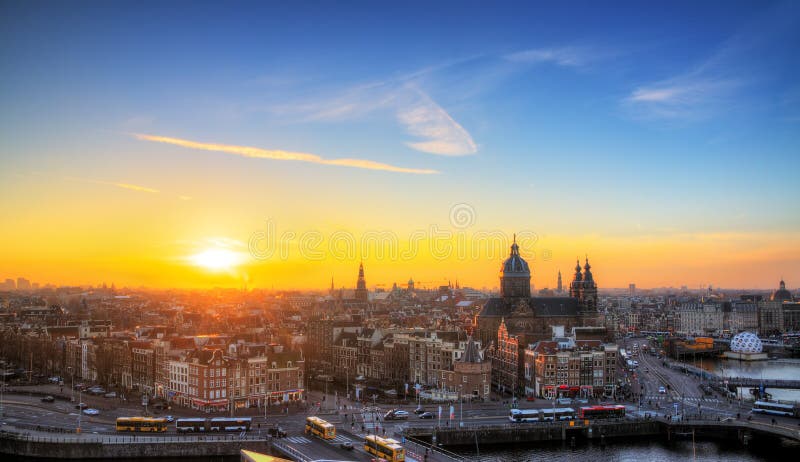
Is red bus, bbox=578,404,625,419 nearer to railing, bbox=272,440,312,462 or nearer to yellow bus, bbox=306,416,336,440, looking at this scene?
Answer: yellow bus, bbox=306,416,336,440

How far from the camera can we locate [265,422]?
6838cm

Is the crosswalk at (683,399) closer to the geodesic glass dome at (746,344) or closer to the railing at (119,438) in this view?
the railing at (119,438)

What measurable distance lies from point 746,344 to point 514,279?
68481mm

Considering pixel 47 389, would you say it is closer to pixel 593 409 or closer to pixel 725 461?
pixel 593 409

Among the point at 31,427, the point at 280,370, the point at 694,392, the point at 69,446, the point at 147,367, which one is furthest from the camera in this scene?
the point at 694,392

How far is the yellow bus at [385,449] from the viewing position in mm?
52531

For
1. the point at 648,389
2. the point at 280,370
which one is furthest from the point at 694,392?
the point at 280,370

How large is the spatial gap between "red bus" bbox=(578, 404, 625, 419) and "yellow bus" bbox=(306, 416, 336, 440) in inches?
1041

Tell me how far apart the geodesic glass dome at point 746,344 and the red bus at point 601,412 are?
92739 millimetres

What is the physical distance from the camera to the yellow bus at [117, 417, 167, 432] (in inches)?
2494

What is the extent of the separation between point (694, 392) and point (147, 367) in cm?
6742

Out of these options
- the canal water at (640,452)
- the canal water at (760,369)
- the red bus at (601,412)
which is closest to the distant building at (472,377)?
the red bus at (601,412)

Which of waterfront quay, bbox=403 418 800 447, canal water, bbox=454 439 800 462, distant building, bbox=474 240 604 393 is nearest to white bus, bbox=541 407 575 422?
waterfront quay, bbox=403 418 800 447

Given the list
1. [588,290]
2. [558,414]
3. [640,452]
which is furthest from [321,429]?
[588,290]
